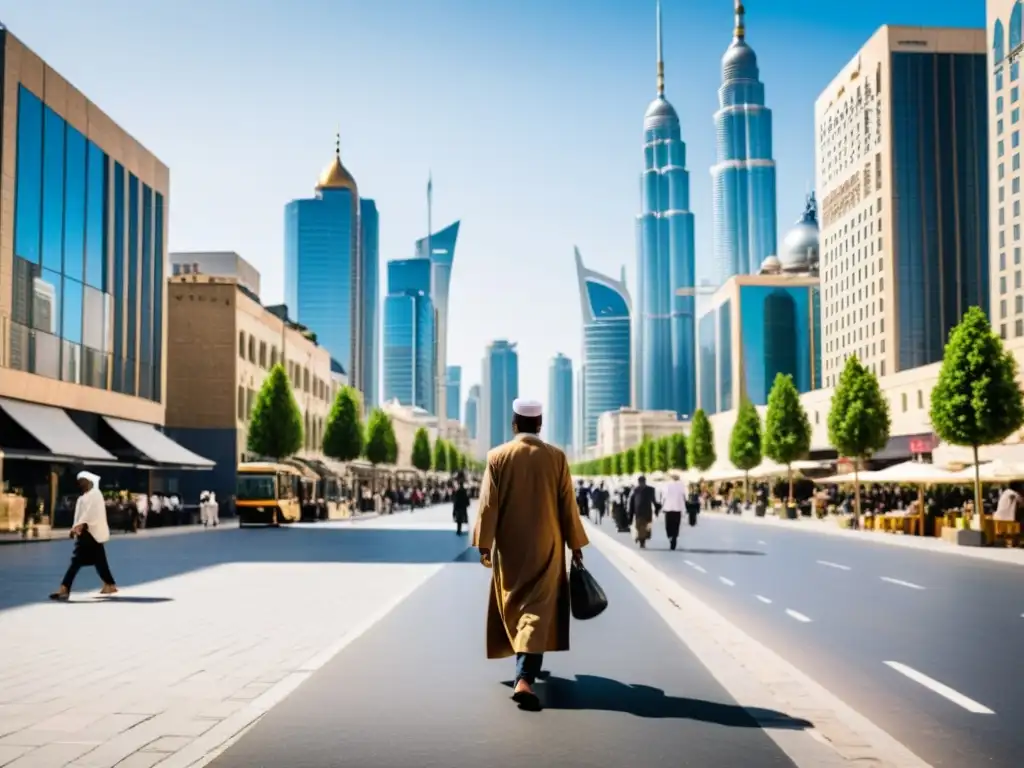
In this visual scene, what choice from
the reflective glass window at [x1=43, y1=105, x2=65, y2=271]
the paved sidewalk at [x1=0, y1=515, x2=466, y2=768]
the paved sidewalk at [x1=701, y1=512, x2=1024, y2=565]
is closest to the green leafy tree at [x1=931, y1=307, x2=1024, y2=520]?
the paved sidewalk at [x1=701, y1=512, x2=1024, y2=565]

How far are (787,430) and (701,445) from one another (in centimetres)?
3445

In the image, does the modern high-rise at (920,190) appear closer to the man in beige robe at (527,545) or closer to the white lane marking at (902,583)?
the white lane marking at (902,583)

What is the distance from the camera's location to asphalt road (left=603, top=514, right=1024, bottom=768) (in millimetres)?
6992

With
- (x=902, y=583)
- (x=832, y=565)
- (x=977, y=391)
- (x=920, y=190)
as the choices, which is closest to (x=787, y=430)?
(x=977, y=391)

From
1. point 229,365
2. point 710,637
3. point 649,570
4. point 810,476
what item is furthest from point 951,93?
point 710,637

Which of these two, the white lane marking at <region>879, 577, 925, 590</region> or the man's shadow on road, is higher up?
the man's shadow on road

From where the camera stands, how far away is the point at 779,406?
6438cm

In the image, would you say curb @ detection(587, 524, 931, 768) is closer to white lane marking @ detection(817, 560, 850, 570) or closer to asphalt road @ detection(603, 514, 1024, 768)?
asphalt road @ detection(603, 514, 1024, 768)

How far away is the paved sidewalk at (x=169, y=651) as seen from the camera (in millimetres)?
6410

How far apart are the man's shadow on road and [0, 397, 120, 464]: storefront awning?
90.9ft

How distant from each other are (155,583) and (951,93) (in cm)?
12036

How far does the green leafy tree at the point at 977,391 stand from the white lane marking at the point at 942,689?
81.5 ft

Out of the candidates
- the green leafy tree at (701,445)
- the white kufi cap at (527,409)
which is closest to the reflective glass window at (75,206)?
the white kufi cap at (527,409)

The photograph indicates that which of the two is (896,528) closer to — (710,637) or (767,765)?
(710,637)
